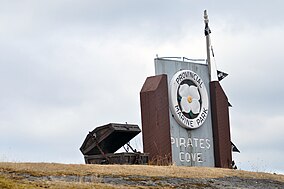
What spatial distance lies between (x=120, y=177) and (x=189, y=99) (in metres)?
10.4

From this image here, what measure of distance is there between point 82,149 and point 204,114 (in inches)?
241

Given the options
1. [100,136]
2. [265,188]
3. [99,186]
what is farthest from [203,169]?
[99,186]

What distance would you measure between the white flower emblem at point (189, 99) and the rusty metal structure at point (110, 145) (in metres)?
2.63

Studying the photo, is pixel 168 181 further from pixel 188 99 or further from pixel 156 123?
pixel 188 99

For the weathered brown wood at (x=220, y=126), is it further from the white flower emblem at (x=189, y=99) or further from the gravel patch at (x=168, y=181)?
the gravel patch at (x=168, y=181)

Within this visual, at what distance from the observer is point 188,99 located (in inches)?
1416

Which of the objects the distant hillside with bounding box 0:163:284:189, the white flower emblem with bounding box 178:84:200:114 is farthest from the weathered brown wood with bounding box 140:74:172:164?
the distant hillside with bounding box 0:163:284:189

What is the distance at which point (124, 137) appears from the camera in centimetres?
3472

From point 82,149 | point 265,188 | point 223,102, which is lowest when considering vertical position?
point 265,188

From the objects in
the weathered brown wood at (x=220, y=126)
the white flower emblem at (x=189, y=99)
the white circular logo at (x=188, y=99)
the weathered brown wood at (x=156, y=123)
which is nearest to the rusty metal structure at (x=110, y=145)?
the weathered brown wood at (x=156, y=123)

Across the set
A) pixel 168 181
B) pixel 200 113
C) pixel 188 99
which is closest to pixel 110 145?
pixel 188 99

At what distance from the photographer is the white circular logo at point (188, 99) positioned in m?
35.2

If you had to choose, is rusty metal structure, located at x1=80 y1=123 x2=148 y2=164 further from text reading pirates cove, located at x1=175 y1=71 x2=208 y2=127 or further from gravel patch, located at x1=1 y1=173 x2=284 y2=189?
gravel patch, located at x1=1 y1=173 x2=284 y2=189

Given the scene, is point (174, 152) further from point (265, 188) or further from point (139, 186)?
point (139, 186)
